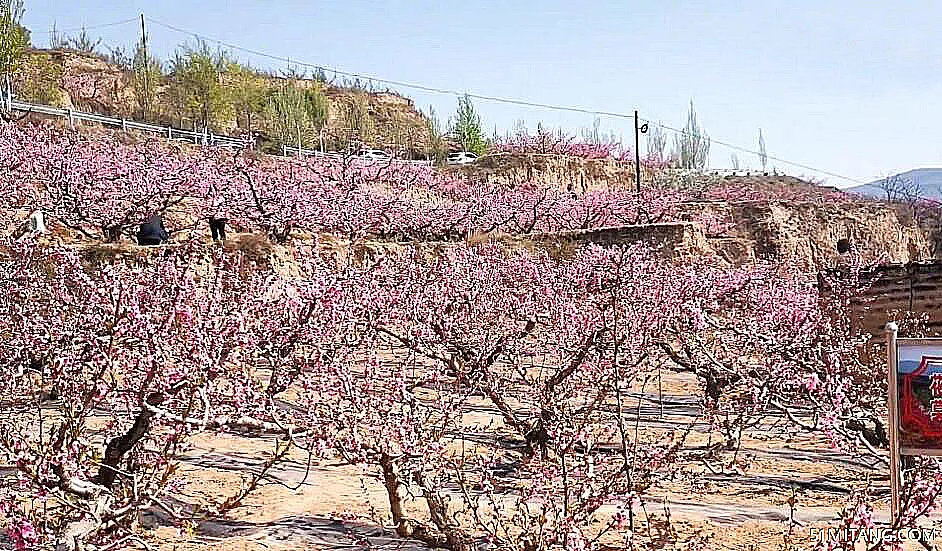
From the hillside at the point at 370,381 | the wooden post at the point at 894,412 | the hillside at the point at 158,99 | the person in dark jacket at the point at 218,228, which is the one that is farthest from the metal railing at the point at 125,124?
the wooden post at the point at 894,412

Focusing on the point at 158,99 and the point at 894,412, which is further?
the point at 158,99

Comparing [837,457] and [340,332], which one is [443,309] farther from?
[837,457]

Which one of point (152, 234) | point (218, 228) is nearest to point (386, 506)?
point (152, 234)

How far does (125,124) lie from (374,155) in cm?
1328

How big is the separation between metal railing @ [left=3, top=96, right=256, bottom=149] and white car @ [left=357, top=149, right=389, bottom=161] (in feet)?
14.5

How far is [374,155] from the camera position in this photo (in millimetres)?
42719

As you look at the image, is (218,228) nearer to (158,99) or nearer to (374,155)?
(374,155)

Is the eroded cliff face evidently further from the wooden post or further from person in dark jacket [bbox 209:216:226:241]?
the wooden post

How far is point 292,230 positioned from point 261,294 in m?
10.4

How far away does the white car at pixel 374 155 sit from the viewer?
39.2 m

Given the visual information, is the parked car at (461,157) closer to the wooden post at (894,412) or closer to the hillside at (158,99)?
the hillside at (158,99)

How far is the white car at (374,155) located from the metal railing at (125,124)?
4.41 meters

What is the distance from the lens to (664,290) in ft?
43.1

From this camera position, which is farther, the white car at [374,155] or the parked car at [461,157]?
the parked car at [461,157]
